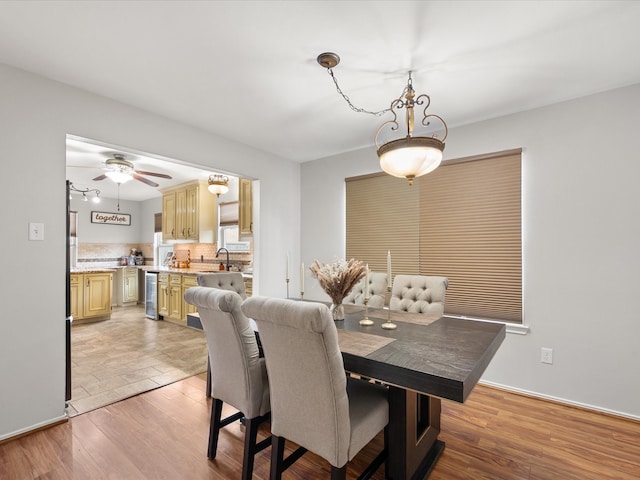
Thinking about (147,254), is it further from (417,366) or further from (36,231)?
(417,366)

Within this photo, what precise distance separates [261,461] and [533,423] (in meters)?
1.96

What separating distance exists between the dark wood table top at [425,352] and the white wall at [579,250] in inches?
43.6

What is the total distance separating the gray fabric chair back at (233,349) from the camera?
5.15 feet

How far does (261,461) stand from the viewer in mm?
1870

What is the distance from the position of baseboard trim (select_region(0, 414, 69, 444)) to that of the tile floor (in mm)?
104

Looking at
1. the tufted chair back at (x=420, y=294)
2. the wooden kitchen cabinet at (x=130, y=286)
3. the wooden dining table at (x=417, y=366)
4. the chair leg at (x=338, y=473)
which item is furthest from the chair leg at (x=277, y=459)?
the wooden kitchen cabinet at (x=130, y=286)

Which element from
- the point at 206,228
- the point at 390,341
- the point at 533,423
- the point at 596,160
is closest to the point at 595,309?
the point at 533,423

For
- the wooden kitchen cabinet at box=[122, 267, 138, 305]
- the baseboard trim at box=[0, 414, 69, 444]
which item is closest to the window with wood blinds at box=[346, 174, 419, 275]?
the baseboard trim at box=[0, 414, 69, 444]

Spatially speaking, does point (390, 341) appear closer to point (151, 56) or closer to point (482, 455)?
point (482, 455)

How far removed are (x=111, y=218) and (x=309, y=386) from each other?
24.7ft

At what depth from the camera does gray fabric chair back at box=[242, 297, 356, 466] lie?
4.01ft

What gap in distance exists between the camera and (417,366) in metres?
1.28

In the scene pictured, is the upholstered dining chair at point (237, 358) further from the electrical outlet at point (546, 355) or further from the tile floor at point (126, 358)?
the electrical outlet at point (546, 355)

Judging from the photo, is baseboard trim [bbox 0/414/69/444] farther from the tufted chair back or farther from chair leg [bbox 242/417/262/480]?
the tufted chair back
